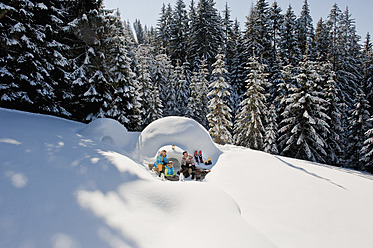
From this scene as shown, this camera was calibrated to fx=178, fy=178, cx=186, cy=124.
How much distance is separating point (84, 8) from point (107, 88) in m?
6.47

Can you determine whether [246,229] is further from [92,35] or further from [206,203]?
[92,35]

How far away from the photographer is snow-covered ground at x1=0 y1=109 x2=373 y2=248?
3.08 meters

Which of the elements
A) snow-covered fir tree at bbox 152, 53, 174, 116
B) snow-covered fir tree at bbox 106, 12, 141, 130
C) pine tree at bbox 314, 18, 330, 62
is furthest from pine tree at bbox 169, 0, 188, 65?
pine tree at bbox 314, 18, 330, 62

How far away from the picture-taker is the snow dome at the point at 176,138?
1106 cm

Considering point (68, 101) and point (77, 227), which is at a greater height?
point (68, 101)

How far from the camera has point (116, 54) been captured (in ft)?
51.2

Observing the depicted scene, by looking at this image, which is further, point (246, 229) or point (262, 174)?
point (262, 174)

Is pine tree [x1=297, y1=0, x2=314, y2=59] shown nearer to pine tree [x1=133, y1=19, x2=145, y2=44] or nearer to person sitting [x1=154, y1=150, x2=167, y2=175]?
person sitting [x1=154, y1=150, x2=167, y2=175]

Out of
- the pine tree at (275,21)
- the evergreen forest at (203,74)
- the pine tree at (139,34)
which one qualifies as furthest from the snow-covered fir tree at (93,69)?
the pine tree at (139,34)

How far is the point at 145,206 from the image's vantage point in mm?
3963

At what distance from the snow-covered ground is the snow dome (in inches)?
183

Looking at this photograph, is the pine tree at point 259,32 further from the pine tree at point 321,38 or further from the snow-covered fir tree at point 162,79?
the snow-covered fir tree at point 162,79

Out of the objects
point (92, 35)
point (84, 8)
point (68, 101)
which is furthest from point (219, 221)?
point (84, 8)

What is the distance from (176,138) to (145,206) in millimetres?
7335
